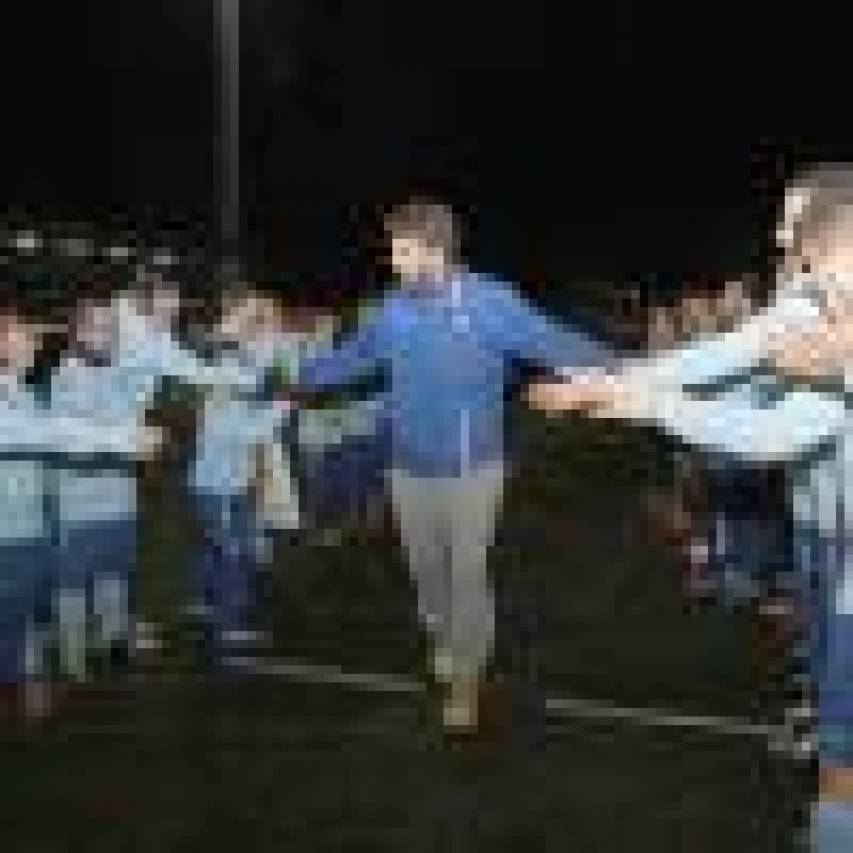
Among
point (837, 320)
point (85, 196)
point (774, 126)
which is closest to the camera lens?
point (837, 320)

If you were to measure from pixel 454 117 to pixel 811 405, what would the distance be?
0.70 meters

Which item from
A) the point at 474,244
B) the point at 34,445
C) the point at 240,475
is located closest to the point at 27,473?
the point at 34,445

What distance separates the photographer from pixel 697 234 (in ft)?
8.38

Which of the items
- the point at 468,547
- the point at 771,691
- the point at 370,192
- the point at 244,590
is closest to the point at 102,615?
the point at 244,590

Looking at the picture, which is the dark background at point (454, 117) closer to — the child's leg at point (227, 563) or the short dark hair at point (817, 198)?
the short dark hair at point (817, 198)

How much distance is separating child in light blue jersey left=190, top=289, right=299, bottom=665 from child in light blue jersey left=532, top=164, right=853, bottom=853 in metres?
0.57

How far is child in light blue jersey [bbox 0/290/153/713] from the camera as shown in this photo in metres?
2.79

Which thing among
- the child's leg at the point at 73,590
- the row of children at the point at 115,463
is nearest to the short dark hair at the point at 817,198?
the row of children at the point at 115,463

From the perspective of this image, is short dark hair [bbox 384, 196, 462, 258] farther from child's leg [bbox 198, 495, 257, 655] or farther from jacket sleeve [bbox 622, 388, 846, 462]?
child's leg [bbox 198, 495, 257, 655]

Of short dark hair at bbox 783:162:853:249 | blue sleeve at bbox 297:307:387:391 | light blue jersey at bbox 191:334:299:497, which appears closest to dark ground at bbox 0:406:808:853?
light blue jersey at bbox 191:334:299:497

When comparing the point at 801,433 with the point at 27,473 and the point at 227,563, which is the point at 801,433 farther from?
the point at 27,473

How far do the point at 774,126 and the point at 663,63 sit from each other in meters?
0.18

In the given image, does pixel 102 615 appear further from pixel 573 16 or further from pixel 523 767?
pixel 573 16

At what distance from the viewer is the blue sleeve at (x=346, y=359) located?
261cm
